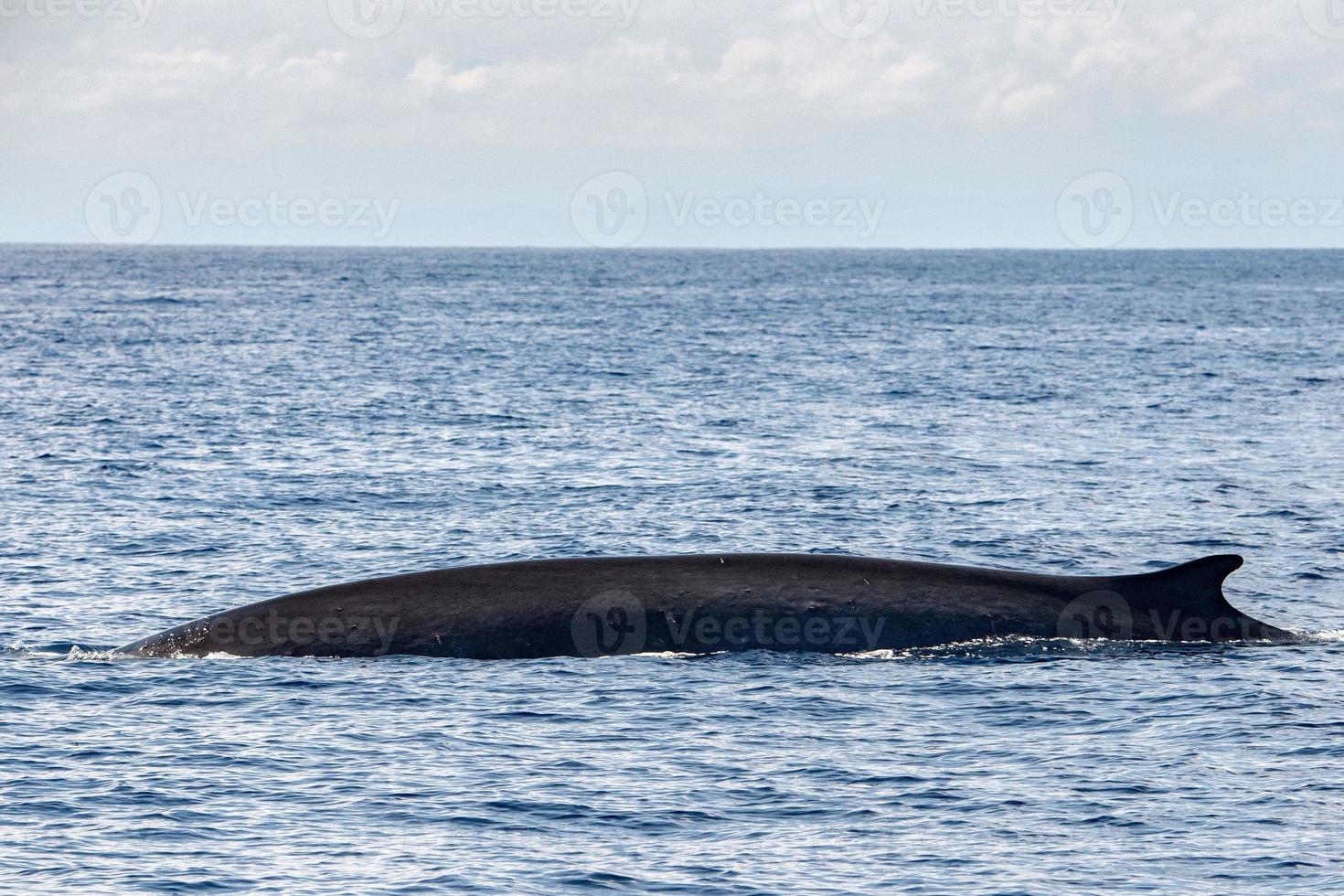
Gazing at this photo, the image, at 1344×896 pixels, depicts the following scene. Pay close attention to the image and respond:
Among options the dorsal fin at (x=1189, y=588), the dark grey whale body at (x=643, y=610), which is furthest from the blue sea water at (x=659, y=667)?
the dorsal fin at (x=1189, y=588)

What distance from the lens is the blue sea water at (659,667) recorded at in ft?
46.8

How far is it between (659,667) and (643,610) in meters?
0.71

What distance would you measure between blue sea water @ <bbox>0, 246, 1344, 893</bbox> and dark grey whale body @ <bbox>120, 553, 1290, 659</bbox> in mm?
319

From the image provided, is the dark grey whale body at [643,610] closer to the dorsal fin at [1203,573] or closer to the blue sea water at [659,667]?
the dorsal fin at [1203,573]

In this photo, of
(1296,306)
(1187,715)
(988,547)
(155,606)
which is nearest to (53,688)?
(155,606)

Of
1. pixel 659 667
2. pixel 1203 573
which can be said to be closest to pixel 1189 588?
pixel 1203 573

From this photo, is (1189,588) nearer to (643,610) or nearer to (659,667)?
(659,667)

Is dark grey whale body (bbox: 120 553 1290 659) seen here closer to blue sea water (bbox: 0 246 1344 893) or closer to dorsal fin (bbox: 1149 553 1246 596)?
dorsal fin (bbox: 1149 553 1246 596)

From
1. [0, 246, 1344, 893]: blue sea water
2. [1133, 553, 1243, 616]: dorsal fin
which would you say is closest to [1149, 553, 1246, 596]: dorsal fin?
[1133, 553, 1243, 616]: dorsal fin

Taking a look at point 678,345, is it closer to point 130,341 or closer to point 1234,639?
point 130,341

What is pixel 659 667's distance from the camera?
770 inches

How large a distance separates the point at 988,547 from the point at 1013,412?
26.5m

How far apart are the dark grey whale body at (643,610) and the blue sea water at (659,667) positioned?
319 mm

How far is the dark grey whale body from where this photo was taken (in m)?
19.5
